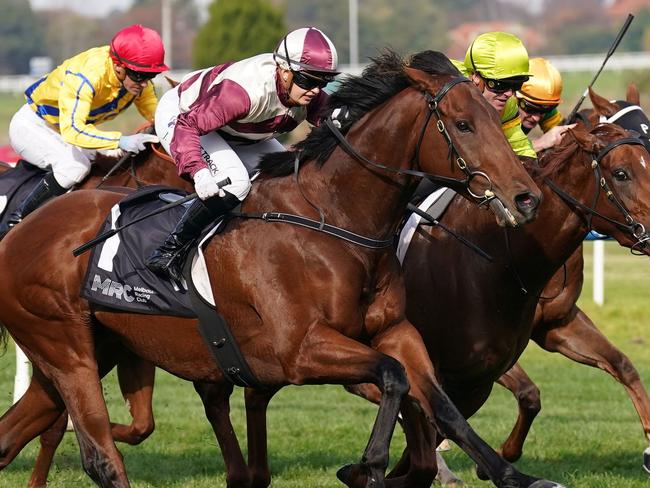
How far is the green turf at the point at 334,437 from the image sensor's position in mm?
7102

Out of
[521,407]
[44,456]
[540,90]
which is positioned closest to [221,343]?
[44,456]

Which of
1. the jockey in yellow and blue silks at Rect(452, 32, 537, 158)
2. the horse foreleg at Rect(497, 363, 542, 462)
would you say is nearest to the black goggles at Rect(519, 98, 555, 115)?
the jockey in yellow and blue silks at Rect(452, 32, 537, 158)

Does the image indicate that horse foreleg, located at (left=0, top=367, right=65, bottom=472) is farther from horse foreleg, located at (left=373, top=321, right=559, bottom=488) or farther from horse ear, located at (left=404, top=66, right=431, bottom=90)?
horse ear, located at (left=404, top=66, right=431, bottom=90)

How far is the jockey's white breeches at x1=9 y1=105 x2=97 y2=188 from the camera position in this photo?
7.30 meters

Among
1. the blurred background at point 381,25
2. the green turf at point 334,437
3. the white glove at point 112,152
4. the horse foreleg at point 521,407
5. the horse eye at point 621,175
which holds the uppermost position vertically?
the horse eye at point 621,175

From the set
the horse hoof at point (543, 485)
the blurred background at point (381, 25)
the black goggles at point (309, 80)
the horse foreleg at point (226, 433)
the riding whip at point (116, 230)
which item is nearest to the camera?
the horse hoof at point (543, 485)

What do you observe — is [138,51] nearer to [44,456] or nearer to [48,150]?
[48,150]

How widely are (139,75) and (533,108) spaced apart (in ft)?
7.29

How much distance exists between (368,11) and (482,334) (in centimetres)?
9549

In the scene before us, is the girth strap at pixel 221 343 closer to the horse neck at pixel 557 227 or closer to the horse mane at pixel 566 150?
the horse neck at pixel 557 227

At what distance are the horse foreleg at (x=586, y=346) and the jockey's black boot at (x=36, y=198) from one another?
284 centimetres

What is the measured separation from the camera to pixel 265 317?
5137mm

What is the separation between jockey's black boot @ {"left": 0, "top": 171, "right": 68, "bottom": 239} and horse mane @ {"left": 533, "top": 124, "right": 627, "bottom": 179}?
2791mm

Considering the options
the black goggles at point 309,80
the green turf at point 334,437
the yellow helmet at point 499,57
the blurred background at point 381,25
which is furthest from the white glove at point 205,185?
the blurred background at point 381,25
